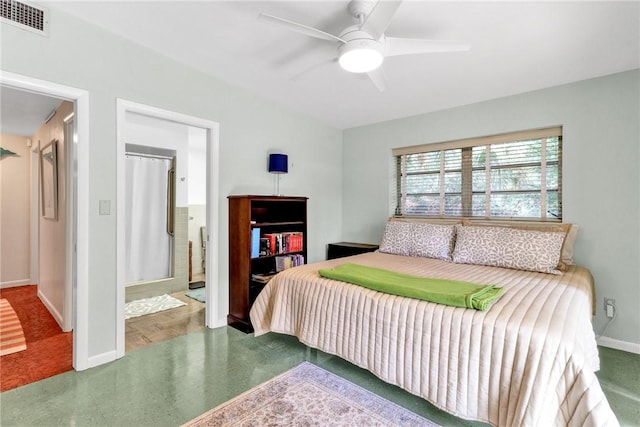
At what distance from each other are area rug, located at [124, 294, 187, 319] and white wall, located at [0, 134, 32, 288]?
230cm

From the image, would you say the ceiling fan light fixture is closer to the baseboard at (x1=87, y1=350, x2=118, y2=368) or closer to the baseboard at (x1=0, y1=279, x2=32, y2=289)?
the baseboard at (x1=87, y1=350, x2=118, y2=368)

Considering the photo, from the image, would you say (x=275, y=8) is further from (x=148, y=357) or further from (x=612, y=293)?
(x=612, y=293)

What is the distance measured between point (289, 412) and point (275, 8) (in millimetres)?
2498

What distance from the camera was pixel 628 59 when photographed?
8.04ft

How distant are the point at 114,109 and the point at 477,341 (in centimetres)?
290

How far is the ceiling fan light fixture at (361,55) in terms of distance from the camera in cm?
184

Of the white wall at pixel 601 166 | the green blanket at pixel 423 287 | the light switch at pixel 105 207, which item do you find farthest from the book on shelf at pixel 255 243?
the white wall at pixel 601 166

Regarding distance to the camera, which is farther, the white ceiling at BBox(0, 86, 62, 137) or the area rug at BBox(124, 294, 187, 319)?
the area rug at BBox(124, 294, 187, 319)

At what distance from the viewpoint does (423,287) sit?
1.90m

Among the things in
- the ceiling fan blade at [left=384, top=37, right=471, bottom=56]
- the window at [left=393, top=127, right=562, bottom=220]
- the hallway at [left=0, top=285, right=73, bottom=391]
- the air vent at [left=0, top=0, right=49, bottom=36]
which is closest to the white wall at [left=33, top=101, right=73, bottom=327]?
the hallway at [left=0, top=285, right=73, bottom=391]

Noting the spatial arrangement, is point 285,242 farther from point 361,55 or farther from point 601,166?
point 601,166

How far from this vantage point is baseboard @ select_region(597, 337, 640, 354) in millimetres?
2590

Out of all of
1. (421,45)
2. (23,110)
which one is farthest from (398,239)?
(23,110)

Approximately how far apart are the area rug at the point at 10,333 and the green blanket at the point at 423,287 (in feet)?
8.67
